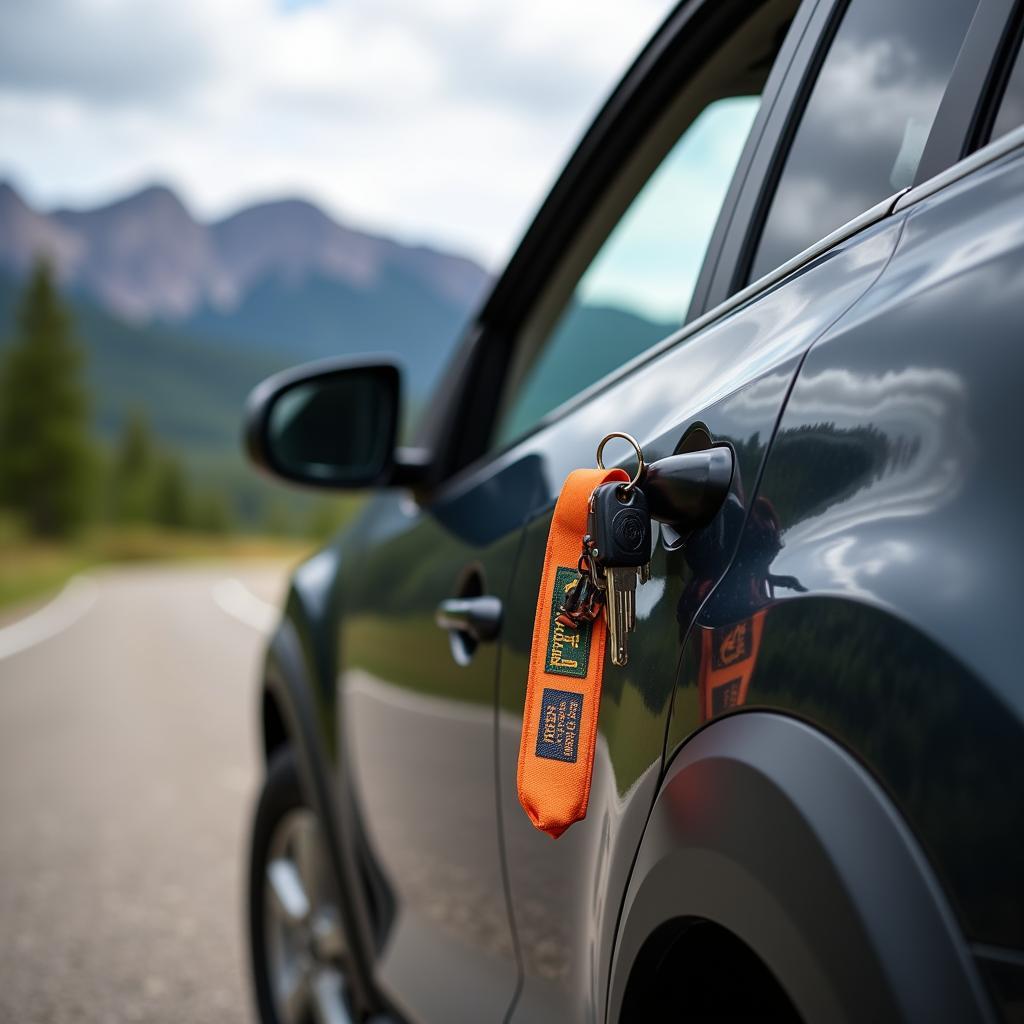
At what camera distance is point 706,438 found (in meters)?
1.11

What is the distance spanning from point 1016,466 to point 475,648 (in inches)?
39.7

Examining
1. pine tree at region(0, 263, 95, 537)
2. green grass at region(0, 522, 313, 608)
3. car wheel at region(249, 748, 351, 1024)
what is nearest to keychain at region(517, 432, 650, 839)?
car wheel at region(249, 748, 351, 1024)

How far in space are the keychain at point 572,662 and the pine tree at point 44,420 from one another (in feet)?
229

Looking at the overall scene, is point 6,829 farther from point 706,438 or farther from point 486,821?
point 706,438

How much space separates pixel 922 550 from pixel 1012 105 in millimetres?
448

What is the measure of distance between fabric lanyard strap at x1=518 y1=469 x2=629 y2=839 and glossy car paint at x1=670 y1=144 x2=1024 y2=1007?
0.16 metres

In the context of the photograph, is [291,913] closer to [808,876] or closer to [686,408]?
[686,408]

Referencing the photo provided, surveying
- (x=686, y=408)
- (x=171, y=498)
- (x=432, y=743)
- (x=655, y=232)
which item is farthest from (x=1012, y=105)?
(x=171, y=498)

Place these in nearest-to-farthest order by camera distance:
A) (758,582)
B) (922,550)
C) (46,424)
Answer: (922,550)
(758,582)
(46,424)

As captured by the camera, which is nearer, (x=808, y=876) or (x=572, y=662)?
(x=808, y=876)

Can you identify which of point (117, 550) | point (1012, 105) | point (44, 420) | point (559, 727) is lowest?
point (117, 550)

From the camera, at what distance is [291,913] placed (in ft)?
8.73

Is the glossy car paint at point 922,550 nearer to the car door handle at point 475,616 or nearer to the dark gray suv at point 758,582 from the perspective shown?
the dark gray suv at point 758,582

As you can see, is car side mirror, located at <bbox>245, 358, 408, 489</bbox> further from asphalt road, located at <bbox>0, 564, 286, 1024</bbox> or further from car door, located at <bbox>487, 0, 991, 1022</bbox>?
asphalt road, located at <bbox>0, 564, 286, 1024</bbox>
